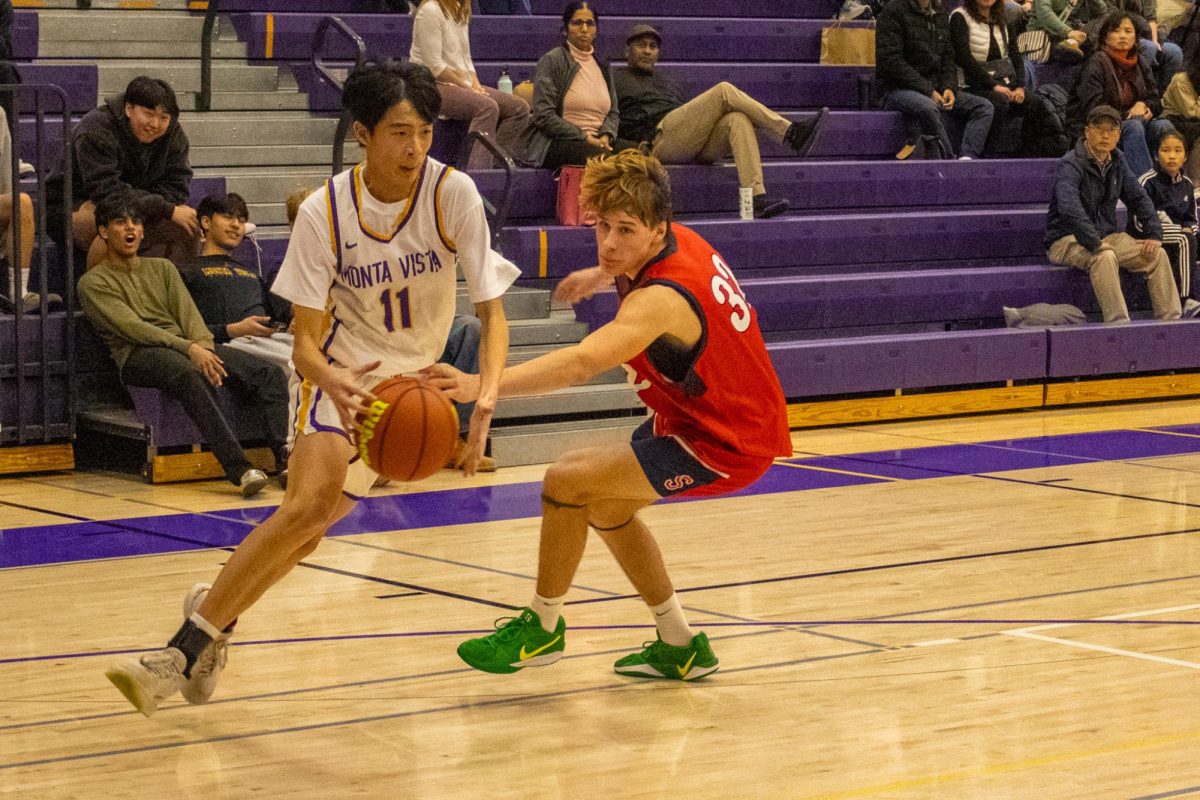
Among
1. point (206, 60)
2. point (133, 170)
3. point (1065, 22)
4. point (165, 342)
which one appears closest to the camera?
point (165, 342)

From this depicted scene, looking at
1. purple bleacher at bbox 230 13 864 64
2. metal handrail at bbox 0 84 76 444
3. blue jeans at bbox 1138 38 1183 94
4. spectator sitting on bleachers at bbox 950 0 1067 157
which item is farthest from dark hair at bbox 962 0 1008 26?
metal handrail at bbox 0 84 76 444

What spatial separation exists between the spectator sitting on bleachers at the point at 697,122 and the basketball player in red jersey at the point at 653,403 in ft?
19.3

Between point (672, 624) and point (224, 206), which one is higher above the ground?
point (224, 206)

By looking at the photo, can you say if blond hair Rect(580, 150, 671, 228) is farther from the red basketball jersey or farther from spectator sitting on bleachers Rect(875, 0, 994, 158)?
spectator sitting on bleachers Rect(875, 0, 994, 158)

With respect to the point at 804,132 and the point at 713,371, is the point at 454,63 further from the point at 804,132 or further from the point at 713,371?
the point at 713,371

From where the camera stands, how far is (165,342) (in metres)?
7.73

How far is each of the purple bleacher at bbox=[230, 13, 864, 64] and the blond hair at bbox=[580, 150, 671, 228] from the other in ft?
21.6

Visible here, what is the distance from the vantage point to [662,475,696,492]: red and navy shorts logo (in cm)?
436

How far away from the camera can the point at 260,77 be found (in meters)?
10.5

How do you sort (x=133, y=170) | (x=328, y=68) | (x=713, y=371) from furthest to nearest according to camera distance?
(x=328, y=68) < (x=133, y=170) < (x=713, y=371)

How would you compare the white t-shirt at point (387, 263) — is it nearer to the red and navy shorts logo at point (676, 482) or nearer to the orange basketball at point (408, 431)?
the orange basketball at point (408, 431)

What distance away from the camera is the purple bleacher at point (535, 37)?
10.6 meters

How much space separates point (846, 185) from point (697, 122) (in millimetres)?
1378

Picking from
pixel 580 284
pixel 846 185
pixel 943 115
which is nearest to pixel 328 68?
pixel 846 185
